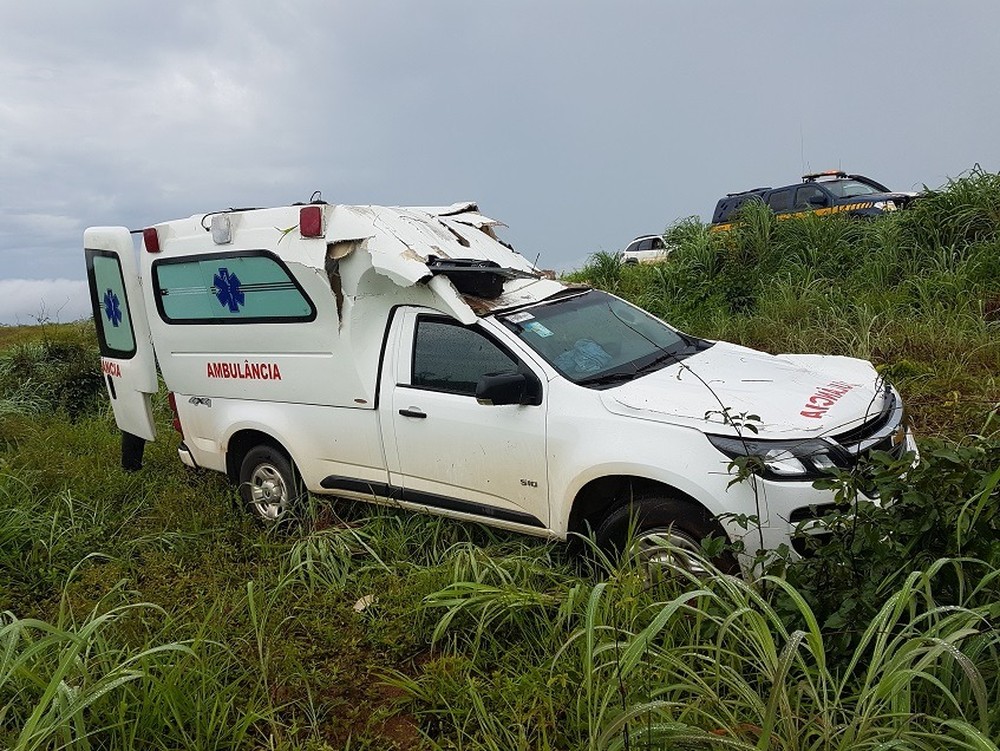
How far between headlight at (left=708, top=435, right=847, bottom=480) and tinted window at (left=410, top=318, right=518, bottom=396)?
130cm

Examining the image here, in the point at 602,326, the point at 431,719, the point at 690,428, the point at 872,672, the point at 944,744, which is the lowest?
the point at 431,719

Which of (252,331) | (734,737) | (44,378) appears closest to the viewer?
(734,737)

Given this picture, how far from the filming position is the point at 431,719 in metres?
2.99

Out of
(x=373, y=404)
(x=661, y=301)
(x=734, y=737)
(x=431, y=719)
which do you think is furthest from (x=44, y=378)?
(x=734, y=737)

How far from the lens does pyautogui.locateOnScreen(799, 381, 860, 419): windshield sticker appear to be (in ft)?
12.2

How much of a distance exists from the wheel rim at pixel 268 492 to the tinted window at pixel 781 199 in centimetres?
1286

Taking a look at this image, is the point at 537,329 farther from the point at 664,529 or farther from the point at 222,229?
the point at 222,229

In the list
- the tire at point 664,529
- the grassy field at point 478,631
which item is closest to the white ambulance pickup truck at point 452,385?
the tire at point 664,529

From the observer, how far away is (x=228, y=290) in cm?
555

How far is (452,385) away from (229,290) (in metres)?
2.04

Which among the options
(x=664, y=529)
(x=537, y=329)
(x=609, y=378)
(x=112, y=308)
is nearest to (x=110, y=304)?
(x=112, y=308)

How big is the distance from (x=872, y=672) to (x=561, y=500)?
1.89m

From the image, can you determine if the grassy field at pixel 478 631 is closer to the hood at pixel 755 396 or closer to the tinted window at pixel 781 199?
the hood at pixel 755 396

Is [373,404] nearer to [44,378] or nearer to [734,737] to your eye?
[734,737]
